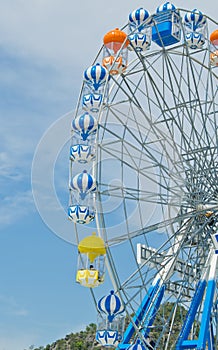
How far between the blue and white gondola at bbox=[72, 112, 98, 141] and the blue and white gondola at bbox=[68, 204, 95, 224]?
1837 millimetres

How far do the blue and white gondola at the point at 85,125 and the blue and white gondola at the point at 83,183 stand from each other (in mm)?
1111

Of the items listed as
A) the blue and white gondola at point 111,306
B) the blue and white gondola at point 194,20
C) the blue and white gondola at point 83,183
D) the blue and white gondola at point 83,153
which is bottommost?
the blue and white gondola at point 111,306

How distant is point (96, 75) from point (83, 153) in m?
2.23

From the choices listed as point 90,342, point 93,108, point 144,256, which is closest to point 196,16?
point 93,108

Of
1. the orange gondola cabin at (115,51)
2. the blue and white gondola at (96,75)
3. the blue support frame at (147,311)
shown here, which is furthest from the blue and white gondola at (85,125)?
the blue support frame at (147,311)

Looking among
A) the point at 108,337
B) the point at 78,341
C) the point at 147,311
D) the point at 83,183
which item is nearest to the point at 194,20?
the point at 83,183

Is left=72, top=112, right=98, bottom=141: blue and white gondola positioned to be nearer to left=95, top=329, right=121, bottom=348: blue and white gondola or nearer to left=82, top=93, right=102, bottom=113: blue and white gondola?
left=82, top=93, right=102, bottom=113: blue and white gondola

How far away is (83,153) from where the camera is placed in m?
15.6

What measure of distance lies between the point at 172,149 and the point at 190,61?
98.0 inches

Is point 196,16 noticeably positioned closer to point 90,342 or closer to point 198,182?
point 198,182

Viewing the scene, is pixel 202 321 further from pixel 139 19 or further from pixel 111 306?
pixel 139 19

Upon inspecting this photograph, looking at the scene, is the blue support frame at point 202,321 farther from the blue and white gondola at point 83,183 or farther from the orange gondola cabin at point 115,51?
the orange gondola cabin at point 115,51

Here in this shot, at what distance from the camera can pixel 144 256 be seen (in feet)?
57.8

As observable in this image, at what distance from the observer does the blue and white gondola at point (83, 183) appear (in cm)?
1512
